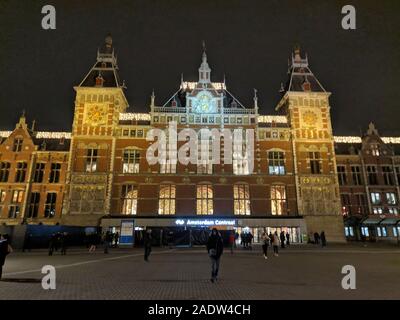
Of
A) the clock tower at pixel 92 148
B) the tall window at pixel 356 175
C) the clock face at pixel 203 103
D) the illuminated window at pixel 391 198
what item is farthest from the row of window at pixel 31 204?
the illuminated window at pixel 391 198

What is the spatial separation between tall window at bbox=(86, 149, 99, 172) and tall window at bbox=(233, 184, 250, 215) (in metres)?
18.5

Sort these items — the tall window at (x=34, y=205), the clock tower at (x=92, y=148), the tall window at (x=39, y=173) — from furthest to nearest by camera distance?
the tall window at (x=39, y=173)
the tall window at (x=34, y=205)
the clock tower at (x=92, y=148)

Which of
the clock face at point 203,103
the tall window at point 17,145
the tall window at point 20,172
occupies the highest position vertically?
the clock face at point 203,103

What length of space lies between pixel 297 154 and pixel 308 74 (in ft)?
47.2

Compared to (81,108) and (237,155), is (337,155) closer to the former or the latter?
(237,155)

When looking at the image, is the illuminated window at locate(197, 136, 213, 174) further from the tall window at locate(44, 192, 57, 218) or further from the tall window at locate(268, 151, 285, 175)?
the tall window at locate(44, 192, 57, 218)

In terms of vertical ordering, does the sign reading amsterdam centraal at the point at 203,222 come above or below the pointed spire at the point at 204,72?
below

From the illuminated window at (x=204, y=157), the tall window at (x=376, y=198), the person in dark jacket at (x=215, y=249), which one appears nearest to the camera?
the person in dark jacket at (x=215, y=249)

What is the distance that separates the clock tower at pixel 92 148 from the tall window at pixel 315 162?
26.7 m

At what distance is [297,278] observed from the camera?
32.8 feet

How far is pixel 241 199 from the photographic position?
122ft

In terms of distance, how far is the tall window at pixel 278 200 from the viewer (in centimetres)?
3756

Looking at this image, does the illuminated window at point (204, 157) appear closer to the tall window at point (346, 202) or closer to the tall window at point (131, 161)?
the tall window at point (131, 161)

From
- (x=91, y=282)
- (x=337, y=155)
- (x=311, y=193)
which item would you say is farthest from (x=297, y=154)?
(x=91, y=282)
